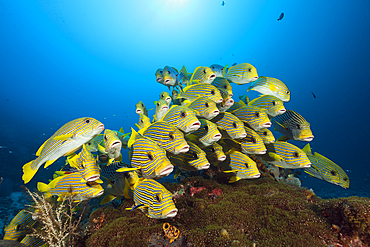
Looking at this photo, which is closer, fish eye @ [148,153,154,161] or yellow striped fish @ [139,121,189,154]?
fish eye @ [148,153,154,161]

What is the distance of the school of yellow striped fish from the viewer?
2.38 m

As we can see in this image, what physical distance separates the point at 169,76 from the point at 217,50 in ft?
412

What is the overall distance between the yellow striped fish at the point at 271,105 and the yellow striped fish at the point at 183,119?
1.96m

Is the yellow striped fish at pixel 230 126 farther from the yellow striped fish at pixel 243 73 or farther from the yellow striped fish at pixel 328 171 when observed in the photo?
the yellow striped fish at pixel 328 171

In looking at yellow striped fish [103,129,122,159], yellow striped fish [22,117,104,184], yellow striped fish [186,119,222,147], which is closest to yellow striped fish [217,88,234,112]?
yellow striped fish [186,119,222,147]

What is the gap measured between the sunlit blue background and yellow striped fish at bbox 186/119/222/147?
7352 cm

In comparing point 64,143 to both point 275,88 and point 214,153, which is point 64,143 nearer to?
point 214,153

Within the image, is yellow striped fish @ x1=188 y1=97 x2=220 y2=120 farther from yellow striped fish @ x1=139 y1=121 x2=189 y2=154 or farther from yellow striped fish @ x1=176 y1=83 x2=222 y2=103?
yellow striped fish @ x1=139 y1=121 x2=189 y2=154

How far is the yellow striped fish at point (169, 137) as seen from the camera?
2.49m

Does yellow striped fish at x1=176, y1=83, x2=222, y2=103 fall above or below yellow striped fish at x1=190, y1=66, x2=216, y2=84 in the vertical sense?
below

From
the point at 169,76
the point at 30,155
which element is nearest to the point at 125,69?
the point at 30,155

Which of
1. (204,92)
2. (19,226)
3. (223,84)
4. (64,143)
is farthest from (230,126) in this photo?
(19,226)

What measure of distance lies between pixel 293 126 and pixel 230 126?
1.40 meters

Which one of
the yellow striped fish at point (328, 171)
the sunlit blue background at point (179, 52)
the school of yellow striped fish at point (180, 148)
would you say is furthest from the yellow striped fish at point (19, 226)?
the sunlit blue background at point (179, 52)
